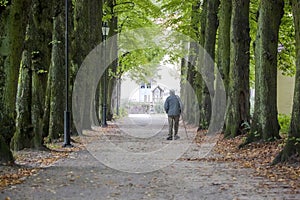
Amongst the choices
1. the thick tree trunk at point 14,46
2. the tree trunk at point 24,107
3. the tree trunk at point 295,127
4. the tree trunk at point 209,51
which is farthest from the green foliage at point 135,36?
the thick tree trunk at point 14,46

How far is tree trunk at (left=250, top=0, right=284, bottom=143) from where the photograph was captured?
57.6 ft

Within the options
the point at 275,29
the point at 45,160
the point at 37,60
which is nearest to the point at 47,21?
the point at 37,60

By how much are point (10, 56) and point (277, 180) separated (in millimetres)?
6036

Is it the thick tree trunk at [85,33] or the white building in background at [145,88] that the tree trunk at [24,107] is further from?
the white building in background at [145,88]

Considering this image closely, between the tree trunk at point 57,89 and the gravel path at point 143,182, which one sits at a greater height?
the tree trunk at point 57,89

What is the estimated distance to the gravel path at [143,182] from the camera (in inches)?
380

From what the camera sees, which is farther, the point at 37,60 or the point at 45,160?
the point at 37,60

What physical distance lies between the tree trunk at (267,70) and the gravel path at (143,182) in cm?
325

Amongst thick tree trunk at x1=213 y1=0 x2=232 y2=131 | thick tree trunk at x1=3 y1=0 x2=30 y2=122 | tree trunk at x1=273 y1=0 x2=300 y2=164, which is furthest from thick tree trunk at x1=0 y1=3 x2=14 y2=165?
thick tree trunk at x1=213 y1=0 x2=232 y2=131

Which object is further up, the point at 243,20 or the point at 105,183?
the point at 243,20

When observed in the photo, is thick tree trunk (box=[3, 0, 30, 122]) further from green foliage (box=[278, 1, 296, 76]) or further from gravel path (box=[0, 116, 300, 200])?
green foliage (box=[278, 1, 296, 76])

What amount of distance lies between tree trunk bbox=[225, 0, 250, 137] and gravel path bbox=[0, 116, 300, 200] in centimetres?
666

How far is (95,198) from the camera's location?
9352mm

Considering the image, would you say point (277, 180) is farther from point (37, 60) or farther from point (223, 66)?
point (223, 66)
